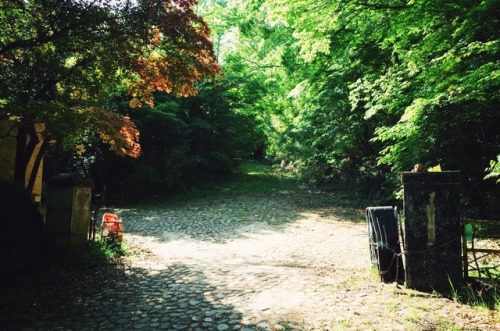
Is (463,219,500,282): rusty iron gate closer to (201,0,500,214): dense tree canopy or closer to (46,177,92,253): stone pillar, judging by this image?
(201,0,500,214): dense tree canopy

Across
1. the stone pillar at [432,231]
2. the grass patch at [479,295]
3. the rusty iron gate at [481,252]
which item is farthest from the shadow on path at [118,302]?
the rusty iron gate at [481,252]

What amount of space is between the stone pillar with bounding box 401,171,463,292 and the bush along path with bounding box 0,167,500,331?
0.34m

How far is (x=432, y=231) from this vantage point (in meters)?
4.91

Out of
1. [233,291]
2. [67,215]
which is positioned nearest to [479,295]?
[233,291]

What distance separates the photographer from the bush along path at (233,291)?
13.4ft

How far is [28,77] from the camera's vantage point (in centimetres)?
577

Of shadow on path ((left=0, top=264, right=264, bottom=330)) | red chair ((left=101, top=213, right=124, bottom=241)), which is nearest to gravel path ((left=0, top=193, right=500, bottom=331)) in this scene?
shadow on path ((left=0, top=264, right=264, bottom=330))

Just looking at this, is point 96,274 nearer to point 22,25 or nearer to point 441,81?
point 22,25

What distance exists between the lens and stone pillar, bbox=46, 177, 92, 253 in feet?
24.1

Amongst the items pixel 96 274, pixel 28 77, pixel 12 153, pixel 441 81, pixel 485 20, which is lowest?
pixel 96 274

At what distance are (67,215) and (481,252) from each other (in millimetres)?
8143

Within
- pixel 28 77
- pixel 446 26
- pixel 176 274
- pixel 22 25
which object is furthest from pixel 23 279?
pixel 446 26

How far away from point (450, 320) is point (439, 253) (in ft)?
3.92

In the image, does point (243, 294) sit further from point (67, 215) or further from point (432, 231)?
point (67, 215)
